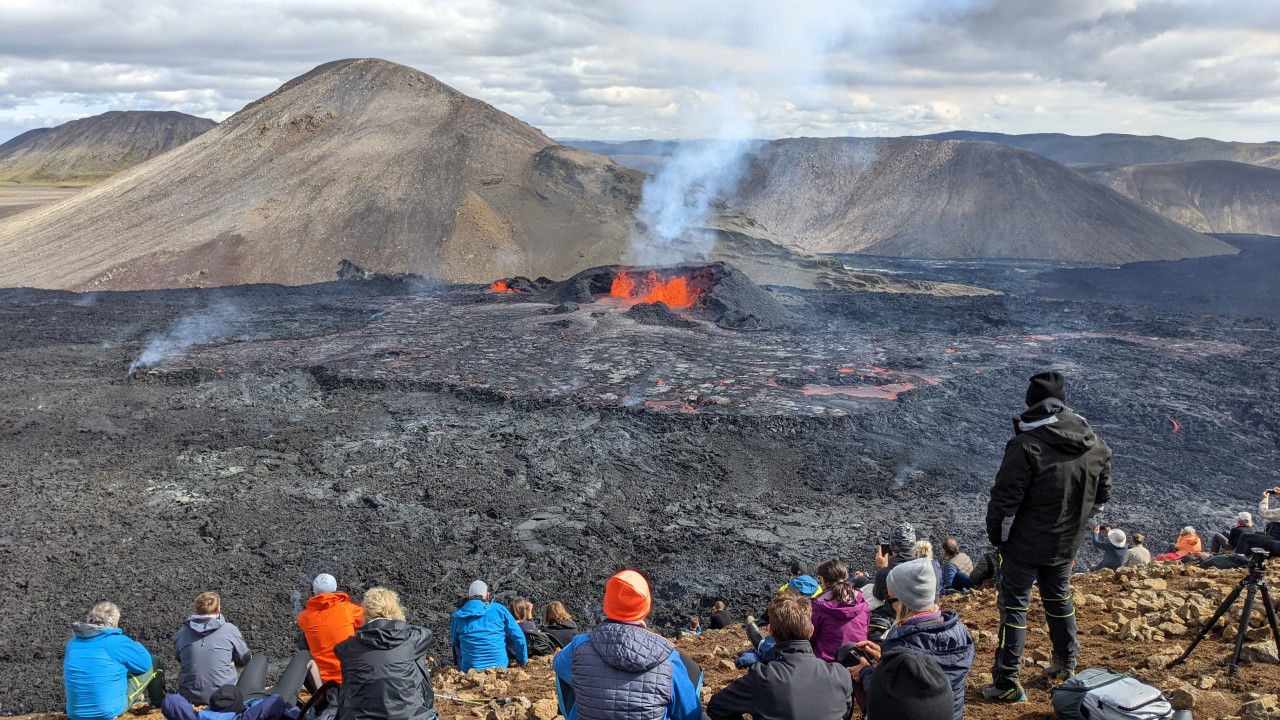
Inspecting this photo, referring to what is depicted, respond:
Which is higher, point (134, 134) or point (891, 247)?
point (134, 134)

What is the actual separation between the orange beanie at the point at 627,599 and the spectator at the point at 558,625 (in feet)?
12.9

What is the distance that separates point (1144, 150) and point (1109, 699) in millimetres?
168990

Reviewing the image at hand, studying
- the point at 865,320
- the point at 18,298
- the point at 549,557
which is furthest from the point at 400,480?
the point at 18,298

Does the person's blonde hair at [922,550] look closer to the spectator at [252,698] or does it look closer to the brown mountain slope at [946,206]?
the spectator at [252,698]

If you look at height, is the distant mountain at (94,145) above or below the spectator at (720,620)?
above

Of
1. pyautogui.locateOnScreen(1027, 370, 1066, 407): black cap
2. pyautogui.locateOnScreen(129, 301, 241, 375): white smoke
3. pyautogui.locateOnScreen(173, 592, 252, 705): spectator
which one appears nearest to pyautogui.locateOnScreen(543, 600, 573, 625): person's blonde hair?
pyautogui.locateOnScreen(173, 592, 252, 705): spectator

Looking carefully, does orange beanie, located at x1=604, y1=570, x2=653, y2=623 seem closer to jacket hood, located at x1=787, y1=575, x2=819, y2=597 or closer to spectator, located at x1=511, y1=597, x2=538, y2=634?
jacket hood, located at x1=787, y1=575, x2=819, y2=597

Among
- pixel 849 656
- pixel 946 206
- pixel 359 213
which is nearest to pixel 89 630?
pixel 849 656

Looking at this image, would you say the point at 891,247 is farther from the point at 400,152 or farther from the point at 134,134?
the point at 134,134

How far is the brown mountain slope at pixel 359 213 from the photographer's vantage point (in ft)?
148

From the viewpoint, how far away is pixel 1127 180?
318 ft

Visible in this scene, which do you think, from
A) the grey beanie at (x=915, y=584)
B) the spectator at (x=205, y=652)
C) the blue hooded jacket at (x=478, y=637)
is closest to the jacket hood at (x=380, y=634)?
the spectator at (x=205, y=652)

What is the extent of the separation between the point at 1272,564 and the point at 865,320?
2617cm

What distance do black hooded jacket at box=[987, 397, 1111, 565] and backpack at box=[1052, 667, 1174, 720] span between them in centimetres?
95
